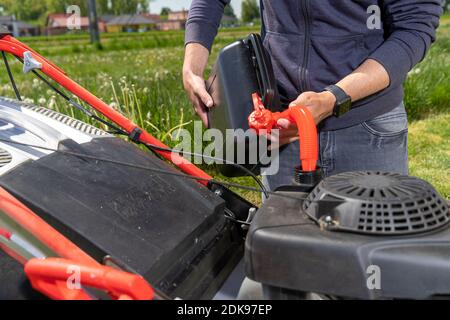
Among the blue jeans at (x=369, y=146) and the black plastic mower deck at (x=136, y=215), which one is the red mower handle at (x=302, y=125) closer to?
the black plastic mower deck at (x=136, y=215)

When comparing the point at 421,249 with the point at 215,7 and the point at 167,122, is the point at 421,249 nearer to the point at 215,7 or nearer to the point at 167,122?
the point at 215,7

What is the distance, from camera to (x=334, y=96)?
1110mm

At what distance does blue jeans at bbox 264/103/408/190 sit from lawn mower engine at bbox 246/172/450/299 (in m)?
0.50

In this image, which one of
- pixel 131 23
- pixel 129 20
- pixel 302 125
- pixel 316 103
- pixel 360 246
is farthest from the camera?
pixel 131 23

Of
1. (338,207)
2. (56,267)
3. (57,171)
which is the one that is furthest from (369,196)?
(57,171)

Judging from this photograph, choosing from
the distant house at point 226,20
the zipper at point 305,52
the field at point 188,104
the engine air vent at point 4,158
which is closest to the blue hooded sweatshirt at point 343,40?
the zipper at point 305,52

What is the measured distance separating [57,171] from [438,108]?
169 inches

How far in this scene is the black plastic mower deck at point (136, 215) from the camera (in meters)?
0.93

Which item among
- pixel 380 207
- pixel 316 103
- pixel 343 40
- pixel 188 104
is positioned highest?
pixel 343 40

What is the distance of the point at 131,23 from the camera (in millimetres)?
27703

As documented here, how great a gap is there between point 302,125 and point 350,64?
1.31 feet

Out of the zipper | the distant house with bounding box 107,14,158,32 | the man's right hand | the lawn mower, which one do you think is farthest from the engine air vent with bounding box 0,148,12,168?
the distant house with bounding box 107,14,158,32

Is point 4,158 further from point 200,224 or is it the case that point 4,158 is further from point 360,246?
point 360,246

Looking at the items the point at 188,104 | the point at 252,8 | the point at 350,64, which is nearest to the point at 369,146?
the point at 350,64
